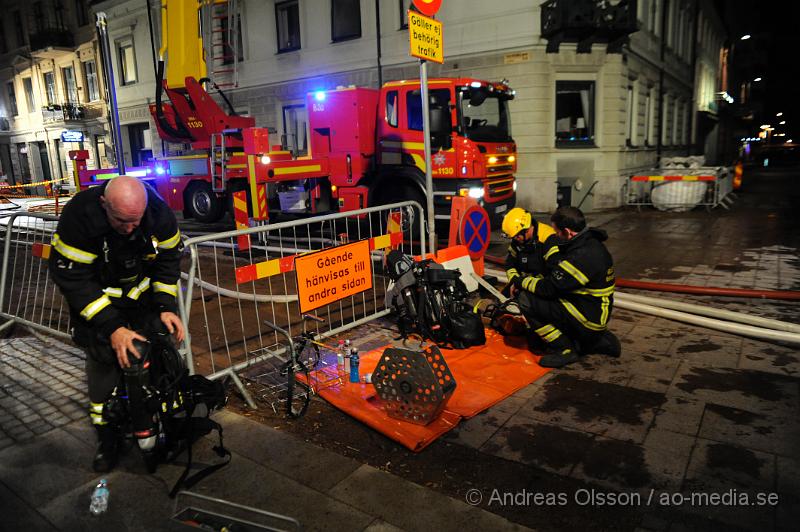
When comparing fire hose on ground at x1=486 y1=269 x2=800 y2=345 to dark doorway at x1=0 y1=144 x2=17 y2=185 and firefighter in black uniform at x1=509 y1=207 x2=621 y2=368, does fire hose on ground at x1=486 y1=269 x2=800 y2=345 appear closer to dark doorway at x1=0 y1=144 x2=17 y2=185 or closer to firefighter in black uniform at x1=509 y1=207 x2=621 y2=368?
firefighter in black uniform at x1=509 y1=207 x2=621 y2=368

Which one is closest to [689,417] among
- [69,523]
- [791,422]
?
[791,422]

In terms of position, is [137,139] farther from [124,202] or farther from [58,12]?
[124,202]

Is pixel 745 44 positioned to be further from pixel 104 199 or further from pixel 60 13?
pixel 104 199

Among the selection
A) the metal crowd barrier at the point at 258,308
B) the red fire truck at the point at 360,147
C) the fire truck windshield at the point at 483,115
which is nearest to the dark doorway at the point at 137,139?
the red fire truck at the point at 360,147

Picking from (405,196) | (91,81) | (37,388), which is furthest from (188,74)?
(91,81)

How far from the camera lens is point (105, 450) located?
3307mm

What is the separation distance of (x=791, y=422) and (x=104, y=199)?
4654mm

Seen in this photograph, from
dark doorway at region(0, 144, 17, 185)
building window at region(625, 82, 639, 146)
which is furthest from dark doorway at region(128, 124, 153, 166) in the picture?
building window at region(625, 82, 639, 146)

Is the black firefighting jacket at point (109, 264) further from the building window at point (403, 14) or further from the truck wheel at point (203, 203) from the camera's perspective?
the building window at point (403, 14)

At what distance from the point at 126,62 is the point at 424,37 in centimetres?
2594

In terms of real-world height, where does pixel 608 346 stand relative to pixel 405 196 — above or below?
below

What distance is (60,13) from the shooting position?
102 feet

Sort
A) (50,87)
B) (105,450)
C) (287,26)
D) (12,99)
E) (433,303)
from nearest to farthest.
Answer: (105,450)
(433,303)
(287,26)
(50,87)
(12,99)

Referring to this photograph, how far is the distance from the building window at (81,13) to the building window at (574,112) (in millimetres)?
28410
